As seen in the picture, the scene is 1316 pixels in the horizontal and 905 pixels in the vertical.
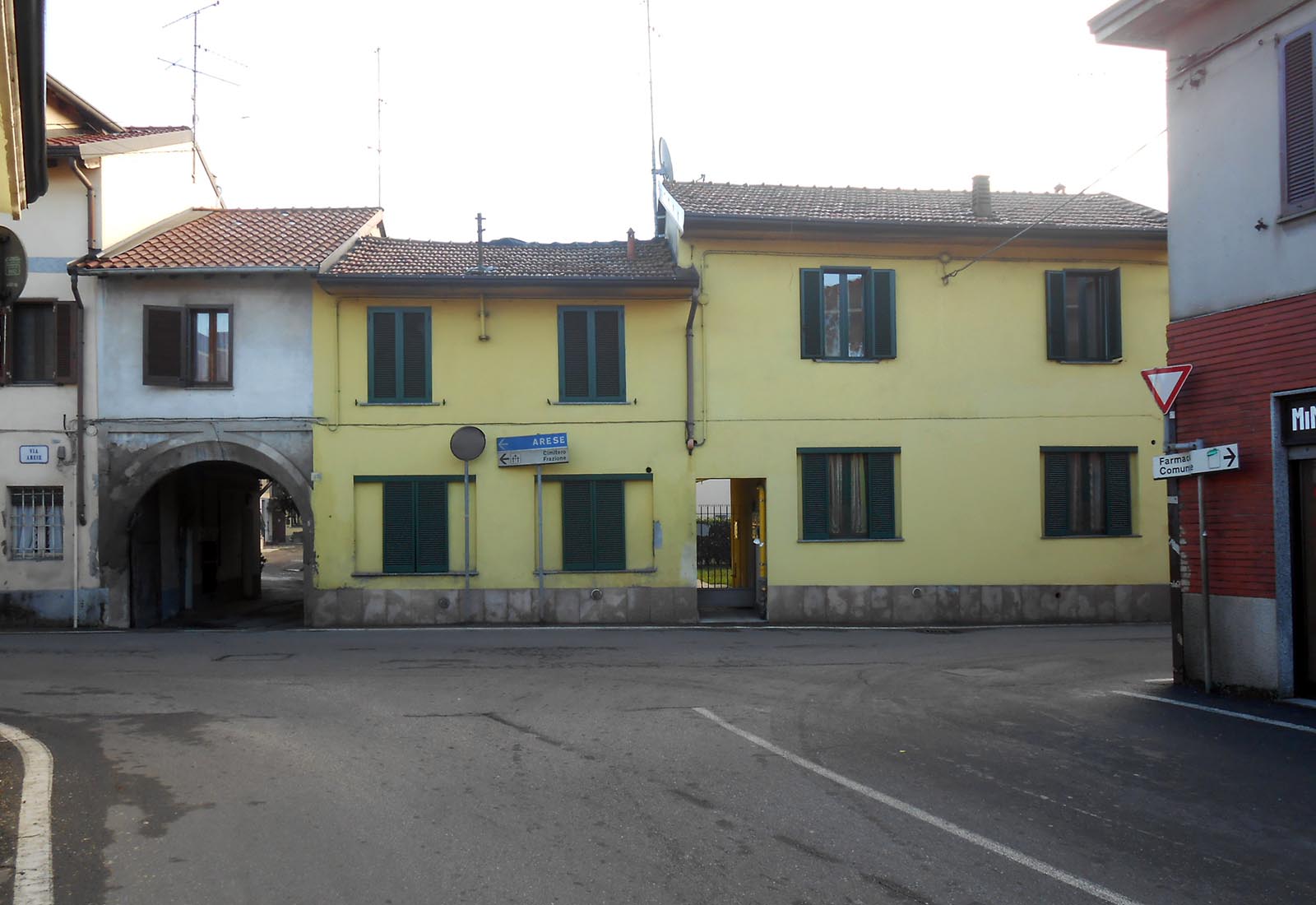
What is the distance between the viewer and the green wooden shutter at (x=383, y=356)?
746 inches

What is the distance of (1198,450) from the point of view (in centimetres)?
1052

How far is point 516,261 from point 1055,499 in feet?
35.0

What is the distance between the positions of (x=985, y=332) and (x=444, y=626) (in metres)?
10.8

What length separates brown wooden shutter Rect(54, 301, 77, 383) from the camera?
18.4 meters

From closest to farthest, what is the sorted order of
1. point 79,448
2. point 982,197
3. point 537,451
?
point 79,448, point 537,451, point 982,197

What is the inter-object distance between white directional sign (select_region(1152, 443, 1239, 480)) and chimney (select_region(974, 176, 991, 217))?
10.5m

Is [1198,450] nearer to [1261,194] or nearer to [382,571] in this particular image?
[1261,194]

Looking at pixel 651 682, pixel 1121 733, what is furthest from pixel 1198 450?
pixel 651 682

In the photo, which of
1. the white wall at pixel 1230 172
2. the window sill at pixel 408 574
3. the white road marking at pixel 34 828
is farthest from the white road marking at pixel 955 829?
the window sill at pixel 408 574

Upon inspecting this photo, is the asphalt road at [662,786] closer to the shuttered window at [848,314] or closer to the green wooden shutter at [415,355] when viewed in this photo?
the green wooden shutter at [415,355]

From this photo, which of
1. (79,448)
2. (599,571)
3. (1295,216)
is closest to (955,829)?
(1295,216)

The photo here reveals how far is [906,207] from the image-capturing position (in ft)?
68.6

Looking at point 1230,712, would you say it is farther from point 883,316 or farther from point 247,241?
point 247,241

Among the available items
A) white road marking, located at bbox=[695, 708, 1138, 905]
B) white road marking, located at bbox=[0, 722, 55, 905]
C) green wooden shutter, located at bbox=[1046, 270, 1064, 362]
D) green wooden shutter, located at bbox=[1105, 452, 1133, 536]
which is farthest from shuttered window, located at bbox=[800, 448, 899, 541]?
white road marking, located at bbox=[0, 722, 55, 905]
